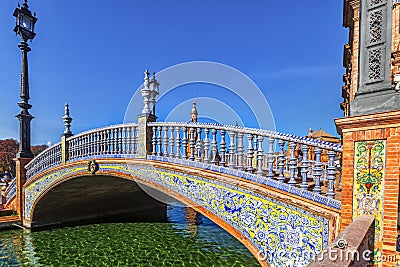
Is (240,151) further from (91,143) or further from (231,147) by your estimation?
(91,143)

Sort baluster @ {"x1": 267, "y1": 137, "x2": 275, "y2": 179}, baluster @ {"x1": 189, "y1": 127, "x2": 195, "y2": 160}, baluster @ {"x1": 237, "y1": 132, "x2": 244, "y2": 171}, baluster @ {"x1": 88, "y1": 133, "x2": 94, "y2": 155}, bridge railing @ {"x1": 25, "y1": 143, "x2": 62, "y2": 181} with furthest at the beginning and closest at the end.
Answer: bridge railing @ {"x1": 25, "y1": 143, "x2": 62, "y2": 181} < baluster @ {"x1": 88, "y1": 133, "x2": 94, "y2": 155} < baluster @ {"x1": 189, "y1": 127, "x2": 195, "y2": 160} < baluster @ {"x1": 237, "y1": 132, "x2": 244, "y2": 171} < baluster @ {"x1": 267, "y1": 137, "x2": 275, "y2": 179}

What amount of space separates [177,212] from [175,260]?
278 inches

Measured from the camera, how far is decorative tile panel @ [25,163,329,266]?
355 cm

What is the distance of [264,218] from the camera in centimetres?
406

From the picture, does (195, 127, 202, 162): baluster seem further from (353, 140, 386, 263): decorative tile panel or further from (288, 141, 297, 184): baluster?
(353, 140, 386, 263): decorative tile panel

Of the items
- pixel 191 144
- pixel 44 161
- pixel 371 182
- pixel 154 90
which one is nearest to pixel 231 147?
pixel 191 144

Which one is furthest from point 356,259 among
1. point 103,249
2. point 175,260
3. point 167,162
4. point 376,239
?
point 103,249

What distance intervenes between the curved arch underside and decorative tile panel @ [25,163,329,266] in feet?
16.0

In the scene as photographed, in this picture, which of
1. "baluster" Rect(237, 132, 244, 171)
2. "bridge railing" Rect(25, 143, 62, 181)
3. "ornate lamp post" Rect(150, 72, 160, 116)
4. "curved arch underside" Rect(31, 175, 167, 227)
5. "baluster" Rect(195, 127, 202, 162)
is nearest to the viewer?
"baluster" Rect(237, 132, 244, 171)

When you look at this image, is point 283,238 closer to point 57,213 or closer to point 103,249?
point 103,249

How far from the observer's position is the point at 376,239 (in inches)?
112

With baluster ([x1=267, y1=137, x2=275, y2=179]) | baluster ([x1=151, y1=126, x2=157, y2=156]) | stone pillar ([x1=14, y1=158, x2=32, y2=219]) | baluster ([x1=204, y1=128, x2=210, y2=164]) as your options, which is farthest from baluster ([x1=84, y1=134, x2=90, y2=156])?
baluster ([x1=267, y1=137, x2=275, y2=179])

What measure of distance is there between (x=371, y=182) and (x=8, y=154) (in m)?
41.6

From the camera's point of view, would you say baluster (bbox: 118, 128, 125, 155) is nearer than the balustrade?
No
